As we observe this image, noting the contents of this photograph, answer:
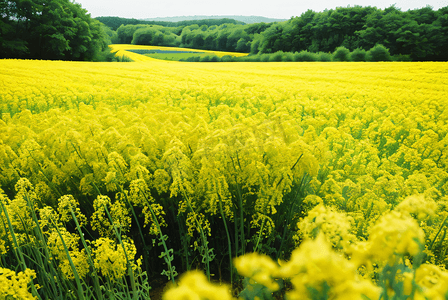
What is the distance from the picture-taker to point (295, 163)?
2596 millimetres

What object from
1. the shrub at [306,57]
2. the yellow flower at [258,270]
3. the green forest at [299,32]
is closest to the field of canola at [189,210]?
the yellow flower at [258,270]

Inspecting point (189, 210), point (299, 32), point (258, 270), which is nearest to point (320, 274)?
point (258, 270)

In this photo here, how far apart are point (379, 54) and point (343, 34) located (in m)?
19.1

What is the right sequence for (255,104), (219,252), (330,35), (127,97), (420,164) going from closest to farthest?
(219,252) < (420,164) < (255,104) < (127,97) < (330,35)

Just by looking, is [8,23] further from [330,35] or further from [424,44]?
[424,44]

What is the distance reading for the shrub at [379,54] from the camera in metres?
39.0

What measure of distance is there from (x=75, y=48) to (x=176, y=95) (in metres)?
45.1

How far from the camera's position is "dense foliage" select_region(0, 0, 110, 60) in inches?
1566

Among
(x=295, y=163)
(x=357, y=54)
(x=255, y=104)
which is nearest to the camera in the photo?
(x=295, y=163)

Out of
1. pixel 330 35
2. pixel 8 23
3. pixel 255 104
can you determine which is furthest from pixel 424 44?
pixel 8 23

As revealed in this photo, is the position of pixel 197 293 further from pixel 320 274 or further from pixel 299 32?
pixel 299 32

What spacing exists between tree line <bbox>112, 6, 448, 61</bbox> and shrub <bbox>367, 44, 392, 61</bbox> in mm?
4398

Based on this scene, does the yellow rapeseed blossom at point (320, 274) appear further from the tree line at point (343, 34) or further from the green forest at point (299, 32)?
the tree line at point (343, 34)

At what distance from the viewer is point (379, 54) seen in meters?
39.2
